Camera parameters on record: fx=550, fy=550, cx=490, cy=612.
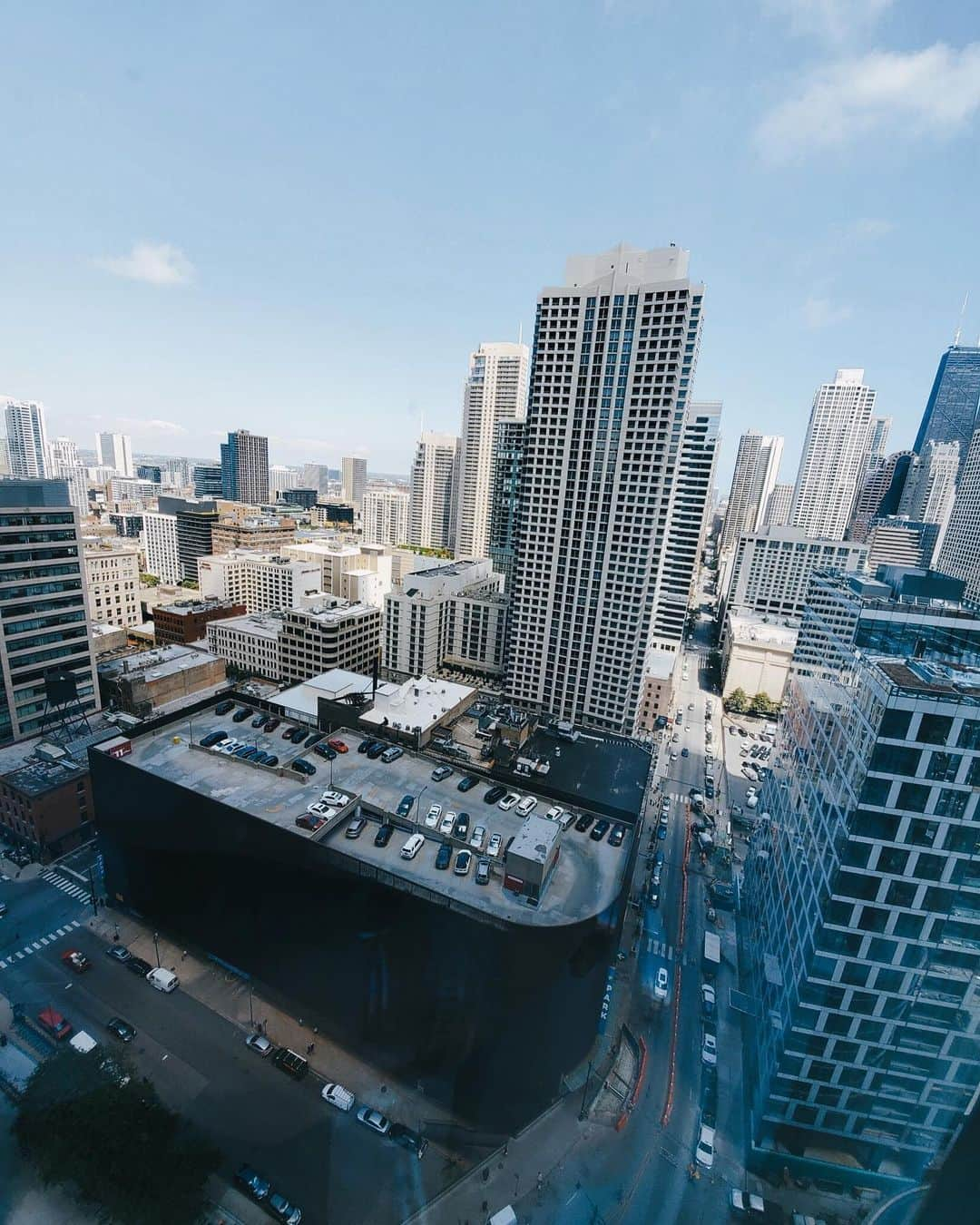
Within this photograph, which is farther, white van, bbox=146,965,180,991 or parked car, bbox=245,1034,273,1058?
white van, bbox=146,965,180,991

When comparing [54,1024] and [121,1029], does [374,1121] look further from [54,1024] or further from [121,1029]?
[54,1024]

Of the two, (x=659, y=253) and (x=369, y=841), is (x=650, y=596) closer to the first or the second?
(x=659, y=253)

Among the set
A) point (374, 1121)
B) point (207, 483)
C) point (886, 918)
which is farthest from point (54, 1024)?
point (207, 483)

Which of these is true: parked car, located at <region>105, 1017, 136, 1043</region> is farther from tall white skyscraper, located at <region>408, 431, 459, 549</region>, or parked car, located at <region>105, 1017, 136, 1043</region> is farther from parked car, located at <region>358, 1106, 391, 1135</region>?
tall white skyscraper, located at <region>408, 431, 459, 549</region>

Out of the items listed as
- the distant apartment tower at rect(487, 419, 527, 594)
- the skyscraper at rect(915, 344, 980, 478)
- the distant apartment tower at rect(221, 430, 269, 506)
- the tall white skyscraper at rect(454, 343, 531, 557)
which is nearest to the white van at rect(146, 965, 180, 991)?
the distant apartment tower at rect(487, 419, 527, 594)

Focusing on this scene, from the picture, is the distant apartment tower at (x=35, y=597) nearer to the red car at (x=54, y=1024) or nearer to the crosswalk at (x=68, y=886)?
the crosswalk at (x=68, y=886)

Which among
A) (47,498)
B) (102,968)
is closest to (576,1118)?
(102,968)

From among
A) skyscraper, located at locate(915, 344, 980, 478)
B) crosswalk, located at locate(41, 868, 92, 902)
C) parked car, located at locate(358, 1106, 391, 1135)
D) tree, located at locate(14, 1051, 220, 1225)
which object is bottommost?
parked car, located at locate(358, 1106, 391, 1135)
